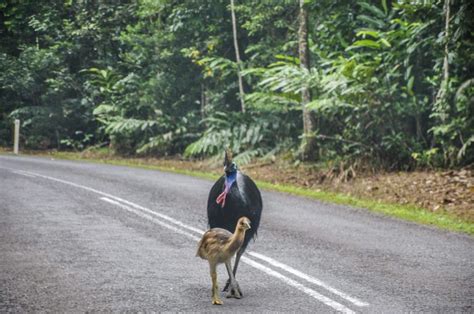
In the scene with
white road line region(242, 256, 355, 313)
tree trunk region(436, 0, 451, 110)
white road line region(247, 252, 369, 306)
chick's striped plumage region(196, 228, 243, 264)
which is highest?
tree trunk region(436, 0, 451, 110)

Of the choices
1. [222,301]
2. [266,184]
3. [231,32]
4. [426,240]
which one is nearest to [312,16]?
[231,32]

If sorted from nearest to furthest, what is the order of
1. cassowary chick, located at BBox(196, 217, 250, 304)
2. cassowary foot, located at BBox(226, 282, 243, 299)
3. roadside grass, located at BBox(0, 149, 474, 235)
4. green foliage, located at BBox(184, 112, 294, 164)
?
cassowary chick, located at BBox(196, 217, 250, 304), cassowary foot, located at BBox(226, 282, 243, 299), roadside grass, located at BBox(0, 149, 474, 235), green foliage, located at BBox(184, 112, 294, 164)

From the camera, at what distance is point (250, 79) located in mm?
21453

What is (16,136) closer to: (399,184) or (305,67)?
(305,67)

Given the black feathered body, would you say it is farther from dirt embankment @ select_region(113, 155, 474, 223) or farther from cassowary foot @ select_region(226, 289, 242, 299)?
dirt embankment @ select_region(113, 155, 474, 223)

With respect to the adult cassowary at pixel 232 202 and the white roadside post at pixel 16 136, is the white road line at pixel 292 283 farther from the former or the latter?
the white roadside post at pixel 16 136

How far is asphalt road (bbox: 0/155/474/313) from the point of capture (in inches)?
234

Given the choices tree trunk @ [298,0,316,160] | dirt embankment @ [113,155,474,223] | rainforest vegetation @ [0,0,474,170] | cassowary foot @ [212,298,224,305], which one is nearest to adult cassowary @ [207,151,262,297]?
cassowary foot @ [212,298,224,305]

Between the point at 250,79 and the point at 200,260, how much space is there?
558 inches

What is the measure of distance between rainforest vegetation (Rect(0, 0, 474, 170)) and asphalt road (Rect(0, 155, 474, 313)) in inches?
157

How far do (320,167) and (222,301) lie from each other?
12.0 metres

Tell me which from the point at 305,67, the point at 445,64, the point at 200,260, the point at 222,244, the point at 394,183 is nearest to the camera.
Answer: the point at 222,244

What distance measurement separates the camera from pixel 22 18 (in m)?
33.0

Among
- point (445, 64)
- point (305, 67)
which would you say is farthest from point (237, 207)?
point (305, 67)
